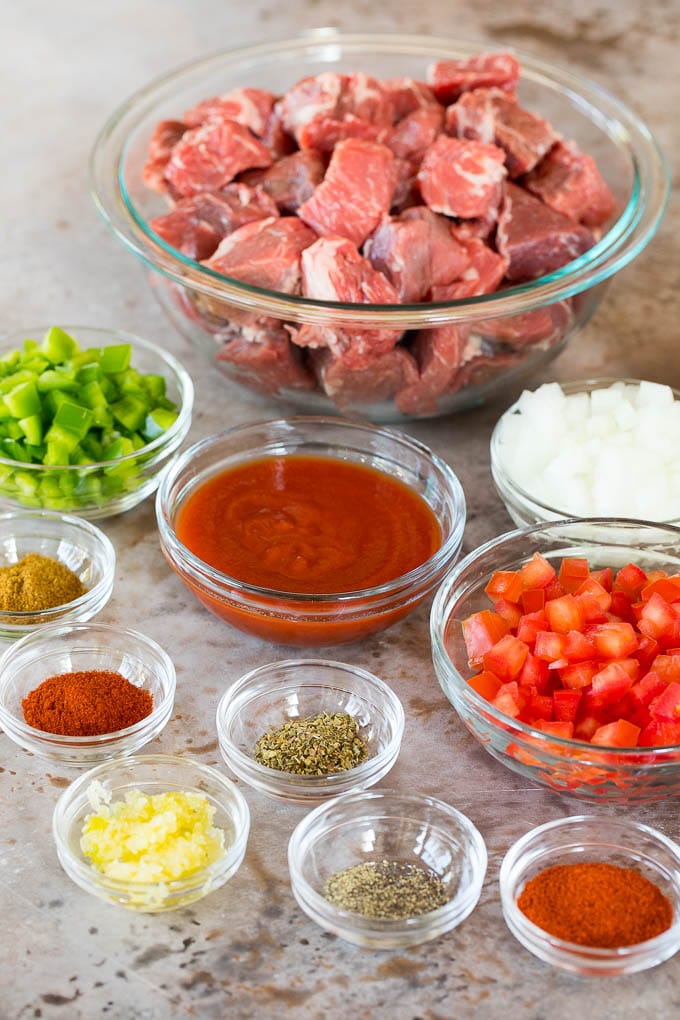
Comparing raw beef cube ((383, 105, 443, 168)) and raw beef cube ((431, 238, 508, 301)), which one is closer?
raw beef cube ((431, 238, 508, 301))

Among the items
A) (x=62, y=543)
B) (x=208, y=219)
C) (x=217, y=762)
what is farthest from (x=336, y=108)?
(x=217, y=762)

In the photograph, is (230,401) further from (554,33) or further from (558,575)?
(554,33)

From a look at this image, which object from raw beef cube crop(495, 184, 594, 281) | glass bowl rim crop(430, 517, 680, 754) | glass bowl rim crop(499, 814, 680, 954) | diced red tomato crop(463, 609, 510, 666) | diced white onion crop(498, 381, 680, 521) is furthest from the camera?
raw beef cube crop(495, 184, 594, 281)

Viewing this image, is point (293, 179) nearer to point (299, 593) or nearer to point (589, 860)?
point (299, 593)

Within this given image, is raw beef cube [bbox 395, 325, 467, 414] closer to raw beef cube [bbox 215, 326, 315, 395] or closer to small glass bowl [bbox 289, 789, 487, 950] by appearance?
raw beef cube [bbox 215, 326, 315, 395]

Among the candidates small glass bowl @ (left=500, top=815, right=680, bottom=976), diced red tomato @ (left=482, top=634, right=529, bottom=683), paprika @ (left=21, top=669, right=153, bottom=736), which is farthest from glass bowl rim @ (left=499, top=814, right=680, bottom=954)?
paprika @ (left=21, top=669, right=153, bottom=736)
